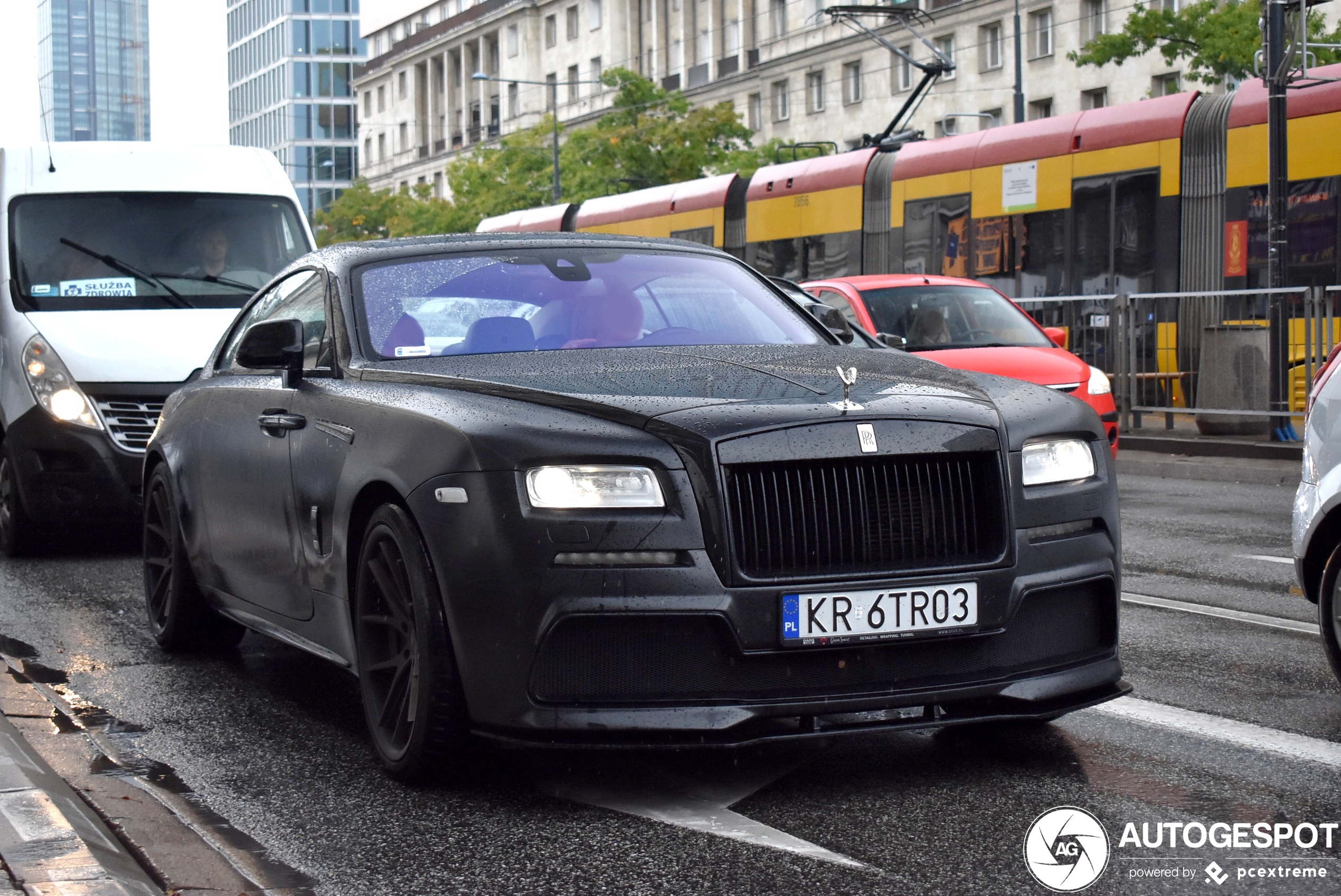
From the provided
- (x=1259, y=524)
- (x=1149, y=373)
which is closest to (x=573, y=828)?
(x=1259, y=524)

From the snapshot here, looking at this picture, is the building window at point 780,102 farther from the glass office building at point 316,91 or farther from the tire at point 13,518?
the glass office building at point 316,91

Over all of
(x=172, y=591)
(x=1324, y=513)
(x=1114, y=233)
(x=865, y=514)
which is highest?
(x=1114, y=233)

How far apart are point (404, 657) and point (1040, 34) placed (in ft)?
176

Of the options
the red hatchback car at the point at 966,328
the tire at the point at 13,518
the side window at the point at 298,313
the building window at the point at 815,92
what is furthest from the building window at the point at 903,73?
the side window at the point at 298,313

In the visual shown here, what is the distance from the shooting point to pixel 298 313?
239 inches

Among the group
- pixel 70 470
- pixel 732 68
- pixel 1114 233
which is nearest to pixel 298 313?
pixel 70 470

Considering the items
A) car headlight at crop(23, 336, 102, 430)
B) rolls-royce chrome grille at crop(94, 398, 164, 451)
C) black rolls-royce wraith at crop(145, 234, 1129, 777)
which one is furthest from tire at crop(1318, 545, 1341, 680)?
car headlight at crop(23, 336, 102, 430)

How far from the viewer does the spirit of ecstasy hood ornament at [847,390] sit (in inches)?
170

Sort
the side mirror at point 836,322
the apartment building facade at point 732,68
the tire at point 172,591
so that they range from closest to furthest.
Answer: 1. the side mirror at point 836,322
2. the tire at point 172,591
3. the apartment building facade at point 732,68

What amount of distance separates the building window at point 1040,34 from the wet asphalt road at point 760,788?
50.6 m

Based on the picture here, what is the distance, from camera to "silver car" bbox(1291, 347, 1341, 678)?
5.43 metres

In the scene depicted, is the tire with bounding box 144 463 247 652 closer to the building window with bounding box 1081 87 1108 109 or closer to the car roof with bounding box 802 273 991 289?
the car roof with bounding box 802 273 991 289

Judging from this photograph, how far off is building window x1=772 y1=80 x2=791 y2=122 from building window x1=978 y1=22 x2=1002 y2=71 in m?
11.3

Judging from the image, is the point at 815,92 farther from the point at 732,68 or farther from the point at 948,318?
the point at 948,318
